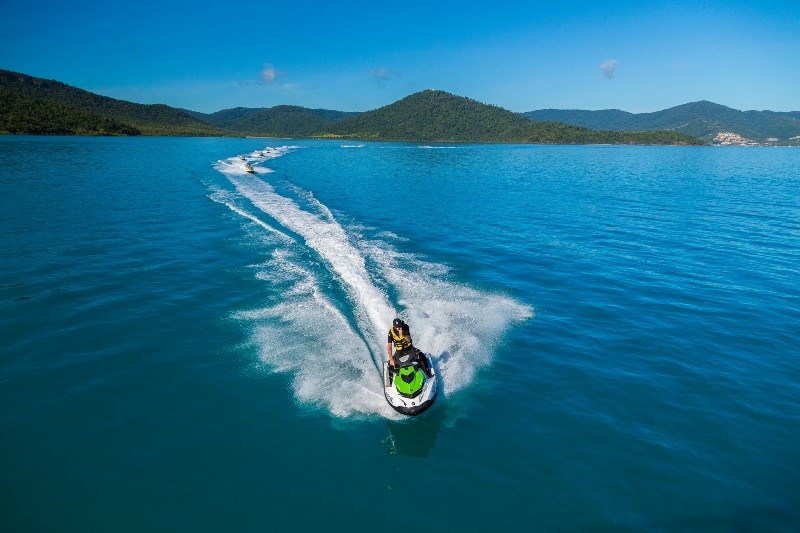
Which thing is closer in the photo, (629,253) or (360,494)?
(360,494)

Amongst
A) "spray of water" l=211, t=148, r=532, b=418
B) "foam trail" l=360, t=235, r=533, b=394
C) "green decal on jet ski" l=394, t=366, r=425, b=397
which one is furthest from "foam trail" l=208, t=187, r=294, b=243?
"green decal on jet ski" l=394, t=366, r=425, b=397

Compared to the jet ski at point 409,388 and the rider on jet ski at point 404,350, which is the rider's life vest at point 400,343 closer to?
the rider on jet ski at point 404,350

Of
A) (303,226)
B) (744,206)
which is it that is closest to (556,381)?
(303,226)

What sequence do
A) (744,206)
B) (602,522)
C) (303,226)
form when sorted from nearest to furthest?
(602,522), (303,226), (744,206)

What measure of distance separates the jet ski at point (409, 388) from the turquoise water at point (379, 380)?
503 millimetres

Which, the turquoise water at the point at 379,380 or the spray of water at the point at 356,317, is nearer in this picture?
the turquoise water at the point at 379,380

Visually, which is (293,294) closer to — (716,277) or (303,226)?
(303,226)

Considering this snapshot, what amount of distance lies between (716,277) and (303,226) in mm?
29380

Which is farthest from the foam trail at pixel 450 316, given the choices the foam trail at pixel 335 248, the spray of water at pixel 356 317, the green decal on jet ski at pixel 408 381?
the green decal on jet ski at pixel 408 381

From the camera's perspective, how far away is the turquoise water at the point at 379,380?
36.1 feet

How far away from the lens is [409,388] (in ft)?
45.8

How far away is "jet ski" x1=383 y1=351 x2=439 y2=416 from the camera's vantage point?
13805mm

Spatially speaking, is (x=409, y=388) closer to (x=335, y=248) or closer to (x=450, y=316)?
(x=450, y=316)

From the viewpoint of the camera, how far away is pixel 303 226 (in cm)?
3691
